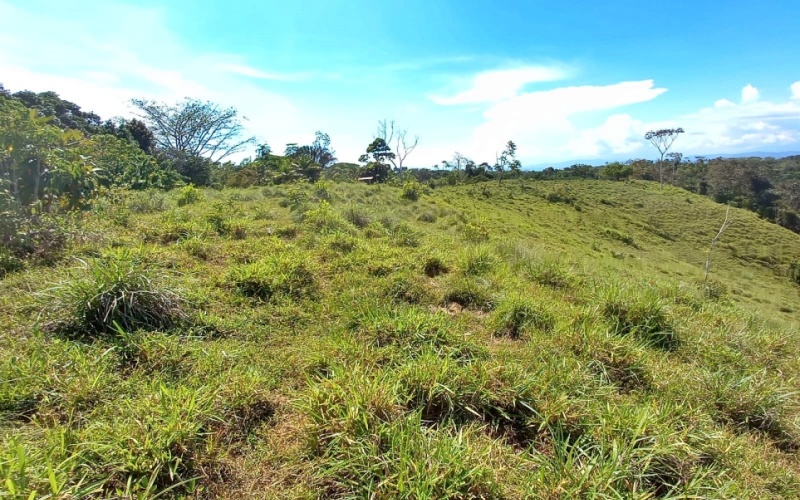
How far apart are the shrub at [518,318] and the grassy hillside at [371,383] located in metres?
0.02

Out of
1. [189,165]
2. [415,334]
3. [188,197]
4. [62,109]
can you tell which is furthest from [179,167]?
[415,334]

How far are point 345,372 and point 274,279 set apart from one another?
1926mm

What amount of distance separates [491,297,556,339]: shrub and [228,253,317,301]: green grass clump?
1965 millimetres

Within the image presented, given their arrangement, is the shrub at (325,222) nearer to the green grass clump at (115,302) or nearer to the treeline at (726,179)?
the green grass clump at (115,302)

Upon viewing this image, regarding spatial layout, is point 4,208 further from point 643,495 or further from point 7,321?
point 643,495

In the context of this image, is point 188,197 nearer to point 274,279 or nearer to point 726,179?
point 274,279

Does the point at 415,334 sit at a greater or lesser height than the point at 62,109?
lesser

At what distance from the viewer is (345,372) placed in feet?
7.61

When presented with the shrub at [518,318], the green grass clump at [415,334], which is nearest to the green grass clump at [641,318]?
the shrub at [518,318]

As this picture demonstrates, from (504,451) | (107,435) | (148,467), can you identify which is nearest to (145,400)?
(107,435)

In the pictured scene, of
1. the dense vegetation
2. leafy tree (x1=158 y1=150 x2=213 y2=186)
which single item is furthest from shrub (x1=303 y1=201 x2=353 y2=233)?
leafy tree (x1=158 y1=150 x2=213 y2=186)

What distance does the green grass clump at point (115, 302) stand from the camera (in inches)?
107

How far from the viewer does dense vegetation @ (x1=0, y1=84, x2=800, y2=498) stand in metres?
1.72

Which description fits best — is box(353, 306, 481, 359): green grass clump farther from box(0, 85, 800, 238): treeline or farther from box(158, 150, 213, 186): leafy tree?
box(158, 150, 213, 186): leafy tree
